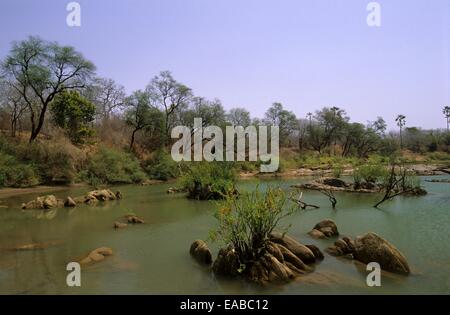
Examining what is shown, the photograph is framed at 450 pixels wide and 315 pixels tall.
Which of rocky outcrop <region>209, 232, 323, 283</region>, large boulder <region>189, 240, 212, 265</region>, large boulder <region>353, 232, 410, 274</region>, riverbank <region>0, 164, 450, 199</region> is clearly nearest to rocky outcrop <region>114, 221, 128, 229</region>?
large boulder <region>189, 240, 212, 265</region>

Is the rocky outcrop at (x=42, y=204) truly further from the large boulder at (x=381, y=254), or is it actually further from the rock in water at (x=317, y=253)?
the large boulder at (x=381, y=254)

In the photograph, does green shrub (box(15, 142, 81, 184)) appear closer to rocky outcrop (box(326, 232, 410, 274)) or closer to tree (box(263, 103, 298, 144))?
rocky outcrop (box(326, 232, 410, 274))

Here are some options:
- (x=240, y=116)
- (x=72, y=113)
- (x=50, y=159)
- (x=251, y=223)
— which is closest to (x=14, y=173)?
(x=50, y=159)

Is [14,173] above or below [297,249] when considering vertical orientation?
above

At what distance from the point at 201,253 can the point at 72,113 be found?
3344 centimetres

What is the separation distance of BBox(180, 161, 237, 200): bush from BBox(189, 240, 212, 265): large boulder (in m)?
12.2

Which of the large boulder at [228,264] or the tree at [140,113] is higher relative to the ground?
the tree at [140,113]

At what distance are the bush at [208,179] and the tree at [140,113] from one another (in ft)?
80.6

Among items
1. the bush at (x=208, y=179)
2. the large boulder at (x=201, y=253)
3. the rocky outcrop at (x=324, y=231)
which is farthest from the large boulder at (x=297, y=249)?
the bush at (x=208, y=179)

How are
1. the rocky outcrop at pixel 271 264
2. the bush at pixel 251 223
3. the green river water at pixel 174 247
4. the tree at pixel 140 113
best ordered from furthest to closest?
the tree at pixel 140 113 → the bush at pixel 251 223 → the rocky outcrop at pixel 271 264 → the green river water at pixel 174 247

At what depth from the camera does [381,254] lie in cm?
912

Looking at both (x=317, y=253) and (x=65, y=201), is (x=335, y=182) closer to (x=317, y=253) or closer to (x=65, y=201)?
(x=65, y=201)

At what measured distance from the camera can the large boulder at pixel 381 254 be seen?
8.84m

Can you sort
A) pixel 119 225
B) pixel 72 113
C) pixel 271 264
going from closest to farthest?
pixel 271 264
pixel 119 225
pixel 72 113
